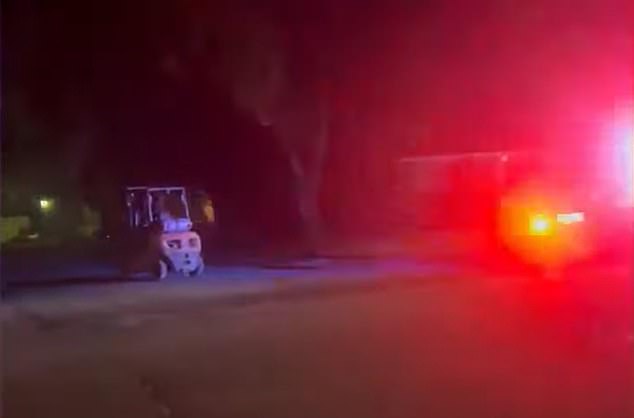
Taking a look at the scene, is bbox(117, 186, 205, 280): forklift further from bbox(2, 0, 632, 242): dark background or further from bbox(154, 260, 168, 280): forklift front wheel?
bbox(2, 0, 632, 242): dark background

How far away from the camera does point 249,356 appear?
12.1 metres

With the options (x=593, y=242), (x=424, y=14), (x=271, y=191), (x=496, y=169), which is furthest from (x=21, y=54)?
(x=496, y=169)

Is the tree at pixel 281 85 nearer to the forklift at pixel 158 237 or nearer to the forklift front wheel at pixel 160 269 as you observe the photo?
the forklift at pixel 158 237

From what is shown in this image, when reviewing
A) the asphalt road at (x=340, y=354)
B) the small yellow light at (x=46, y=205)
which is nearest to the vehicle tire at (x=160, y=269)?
the asphalt road at (x=340, y=354)

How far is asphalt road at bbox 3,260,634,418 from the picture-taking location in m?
9.40

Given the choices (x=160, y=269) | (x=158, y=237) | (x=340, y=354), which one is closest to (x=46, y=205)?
(x=158, y=237)

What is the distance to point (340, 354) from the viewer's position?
11.9m

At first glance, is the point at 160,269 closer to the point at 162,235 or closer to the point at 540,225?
the point at 162,235

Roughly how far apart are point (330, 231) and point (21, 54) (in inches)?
590

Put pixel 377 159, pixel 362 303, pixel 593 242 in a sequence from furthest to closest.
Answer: pixel 377 159
pixel 593 242
pixel 362 303

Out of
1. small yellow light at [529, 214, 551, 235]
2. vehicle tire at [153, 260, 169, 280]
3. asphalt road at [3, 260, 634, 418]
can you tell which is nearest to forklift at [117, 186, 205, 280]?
vehicle tire at [153, 260, 169, 280]

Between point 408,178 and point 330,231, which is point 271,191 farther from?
point 408,178

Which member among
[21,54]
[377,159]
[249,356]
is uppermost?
[21,54]

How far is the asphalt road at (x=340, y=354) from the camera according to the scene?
9.40 meters
